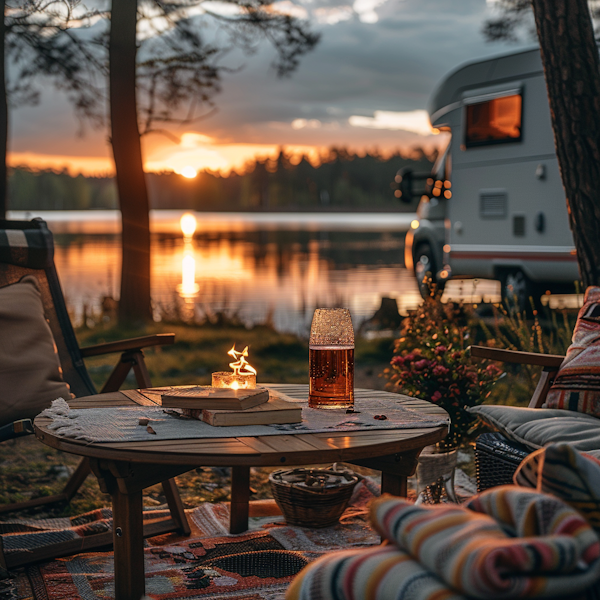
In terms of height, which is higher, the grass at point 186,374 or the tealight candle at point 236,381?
the tealight candle at point 236,381

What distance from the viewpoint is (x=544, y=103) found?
23.9ft

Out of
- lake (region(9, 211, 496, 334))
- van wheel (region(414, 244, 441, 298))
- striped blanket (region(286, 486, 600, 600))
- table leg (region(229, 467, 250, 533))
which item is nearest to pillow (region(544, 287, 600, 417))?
table leg (region(229, 467, 250, 533))

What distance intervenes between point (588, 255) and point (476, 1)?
4.77 metres

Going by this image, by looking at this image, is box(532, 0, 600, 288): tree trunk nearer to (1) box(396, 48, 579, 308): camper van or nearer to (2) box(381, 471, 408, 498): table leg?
(2) box(381, 471, 408, 498): table leg

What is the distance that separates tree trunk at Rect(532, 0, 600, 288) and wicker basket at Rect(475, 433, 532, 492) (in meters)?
1.38

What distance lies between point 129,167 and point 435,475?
630 centimetres

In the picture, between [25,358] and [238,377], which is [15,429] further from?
[238,377]

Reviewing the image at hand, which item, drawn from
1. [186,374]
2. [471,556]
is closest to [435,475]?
[471,556]

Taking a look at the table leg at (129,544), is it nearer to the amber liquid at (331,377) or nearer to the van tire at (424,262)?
the amber liquid at (331,377)

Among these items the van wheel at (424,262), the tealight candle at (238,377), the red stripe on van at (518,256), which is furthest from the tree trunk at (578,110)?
the van wheel at (424,262)

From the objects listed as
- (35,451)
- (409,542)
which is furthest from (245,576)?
(35,451)

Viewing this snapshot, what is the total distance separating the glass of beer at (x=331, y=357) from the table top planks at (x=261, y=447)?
256 millimetres

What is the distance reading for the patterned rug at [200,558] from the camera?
2199 millimetres

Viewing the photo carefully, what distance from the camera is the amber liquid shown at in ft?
6.80
